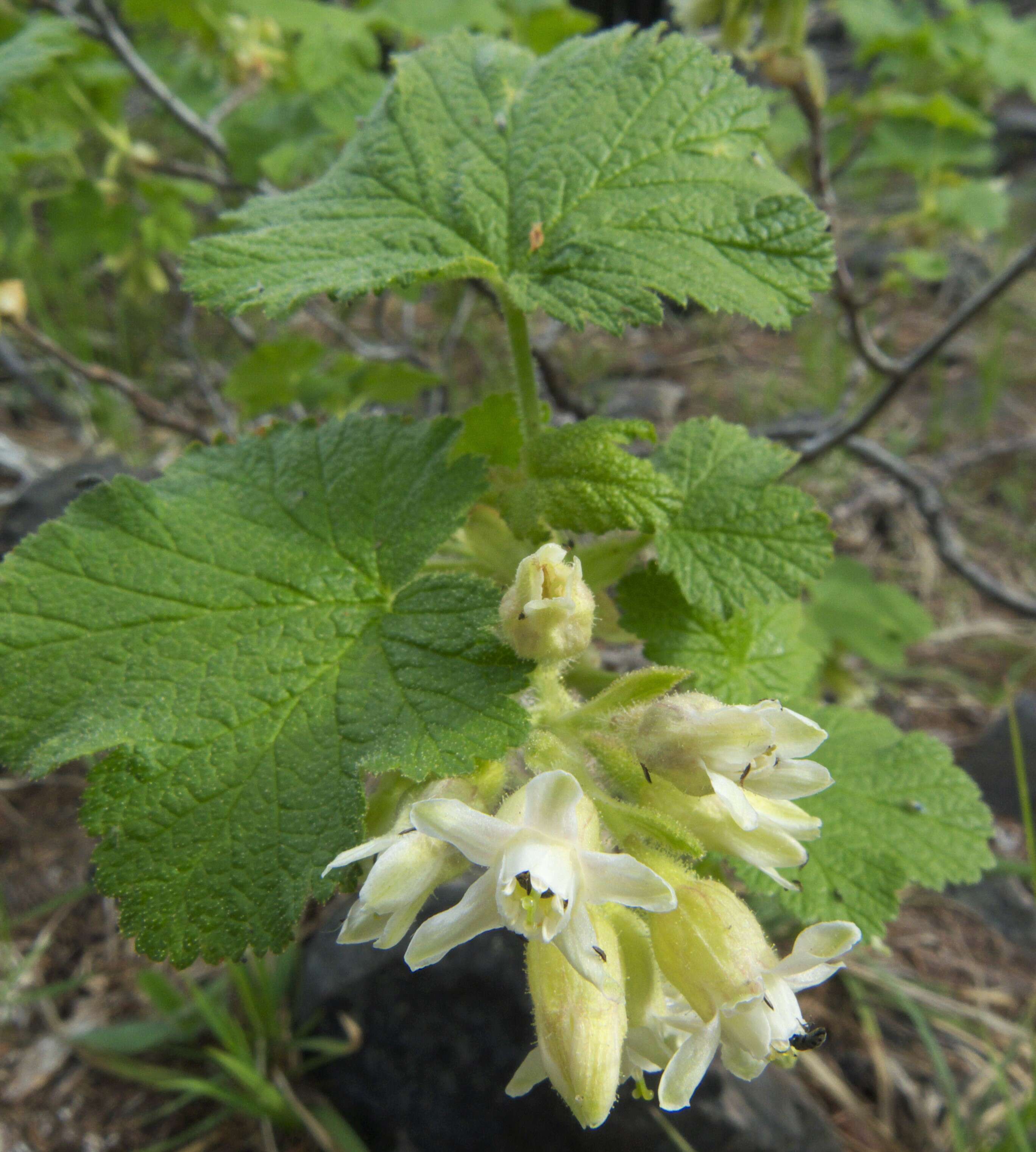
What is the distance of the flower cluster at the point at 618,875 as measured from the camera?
82cm

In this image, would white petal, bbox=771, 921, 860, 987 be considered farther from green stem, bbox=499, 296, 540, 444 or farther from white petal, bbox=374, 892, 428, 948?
green stem, bbox=499, 296, 540, 444

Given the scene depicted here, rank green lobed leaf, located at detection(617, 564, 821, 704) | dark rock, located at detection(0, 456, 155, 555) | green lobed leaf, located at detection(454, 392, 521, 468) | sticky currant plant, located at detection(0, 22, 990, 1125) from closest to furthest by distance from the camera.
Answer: sticky currant plant, located at detection(0, 22, 990, 1125) < green lobed leaf, located at detection(617, 564, 821, 704) < green lobed leaf, located at detection(454, 392, 521, 468) < dark rock, located at detection(0, 456, 155, 555)

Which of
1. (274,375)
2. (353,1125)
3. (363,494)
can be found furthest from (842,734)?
(274,375)

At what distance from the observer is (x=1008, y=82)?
3459 millimetres

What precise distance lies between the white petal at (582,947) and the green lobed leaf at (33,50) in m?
2.70

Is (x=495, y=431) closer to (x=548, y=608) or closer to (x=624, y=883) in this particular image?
(x=548, y=608)

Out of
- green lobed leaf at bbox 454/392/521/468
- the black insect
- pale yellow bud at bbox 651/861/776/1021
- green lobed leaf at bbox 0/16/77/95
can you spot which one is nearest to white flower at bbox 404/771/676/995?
pale yellow bud at bbox 651/861/776/1021

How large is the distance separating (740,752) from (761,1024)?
277mm

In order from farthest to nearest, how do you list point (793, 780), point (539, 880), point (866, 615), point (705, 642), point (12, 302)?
1. point (866, 615)
2. point (12, 302)
3. point (705, 642)
4. point (793, 780)
5. point (539, 880)

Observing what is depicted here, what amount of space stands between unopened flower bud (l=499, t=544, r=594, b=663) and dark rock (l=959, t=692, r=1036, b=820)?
2.37 meters

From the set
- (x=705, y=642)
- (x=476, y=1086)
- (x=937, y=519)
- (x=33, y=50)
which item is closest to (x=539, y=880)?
(x=705, y=642)

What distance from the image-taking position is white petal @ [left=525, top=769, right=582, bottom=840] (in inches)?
31.8

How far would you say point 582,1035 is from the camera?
87 cm

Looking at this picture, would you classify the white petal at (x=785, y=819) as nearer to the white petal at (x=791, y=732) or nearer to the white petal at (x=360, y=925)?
the white petal at (x=791, y=732)
